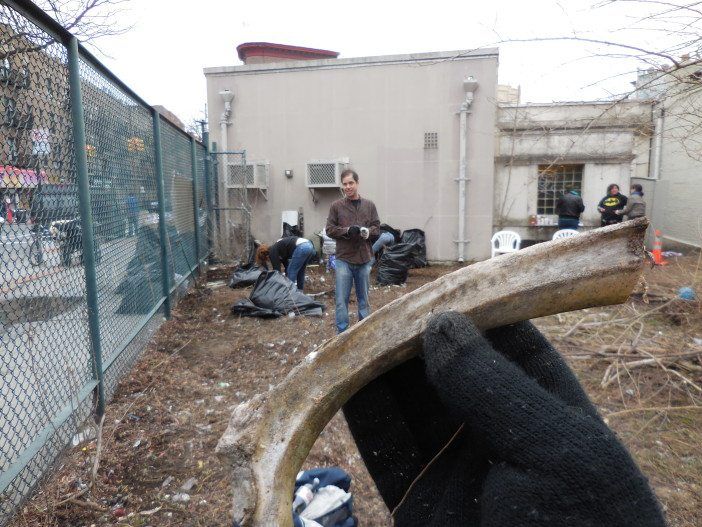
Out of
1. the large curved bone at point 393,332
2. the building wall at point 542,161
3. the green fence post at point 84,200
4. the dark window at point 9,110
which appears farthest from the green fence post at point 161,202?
the building wall at point 542,161

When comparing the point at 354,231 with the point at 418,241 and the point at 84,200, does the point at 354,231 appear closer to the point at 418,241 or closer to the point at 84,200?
the point at 84,200

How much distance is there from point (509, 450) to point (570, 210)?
11.7 meters

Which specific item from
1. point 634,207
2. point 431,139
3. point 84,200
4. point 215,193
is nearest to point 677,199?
point 634,207

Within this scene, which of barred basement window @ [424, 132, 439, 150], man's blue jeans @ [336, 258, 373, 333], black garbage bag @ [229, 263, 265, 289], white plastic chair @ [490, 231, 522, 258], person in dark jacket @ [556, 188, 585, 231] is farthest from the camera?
person in dark jacket @ [556, 188, 585, 231]

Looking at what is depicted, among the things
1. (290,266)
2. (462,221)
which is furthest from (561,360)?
(462,221)

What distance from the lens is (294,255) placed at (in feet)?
25.5

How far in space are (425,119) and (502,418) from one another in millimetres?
10871

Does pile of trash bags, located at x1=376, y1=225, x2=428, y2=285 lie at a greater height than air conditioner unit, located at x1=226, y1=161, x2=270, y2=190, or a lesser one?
lesser

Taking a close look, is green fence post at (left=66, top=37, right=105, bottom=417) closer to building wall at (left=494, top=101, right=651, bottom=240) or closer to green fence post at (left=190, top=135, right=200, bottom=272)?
green fence post at (left=190, top=135, right=200, bottom=272)

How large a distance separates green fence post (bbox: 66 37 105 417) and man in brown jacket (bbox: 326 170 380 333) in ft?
9.40

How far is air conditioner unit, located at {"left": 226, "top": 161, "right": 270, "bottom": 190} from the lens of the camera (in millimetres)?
11209

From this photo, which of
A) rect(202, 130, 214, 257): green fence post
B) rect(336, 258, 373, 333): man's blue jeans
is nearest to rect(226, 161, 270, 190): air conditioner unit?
rect(202, 130, 214, 257): green fence post

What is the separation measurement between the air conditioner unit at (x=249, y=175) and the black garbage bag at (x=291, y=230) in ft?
3.36

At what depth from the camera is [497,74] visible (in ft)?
35.1
